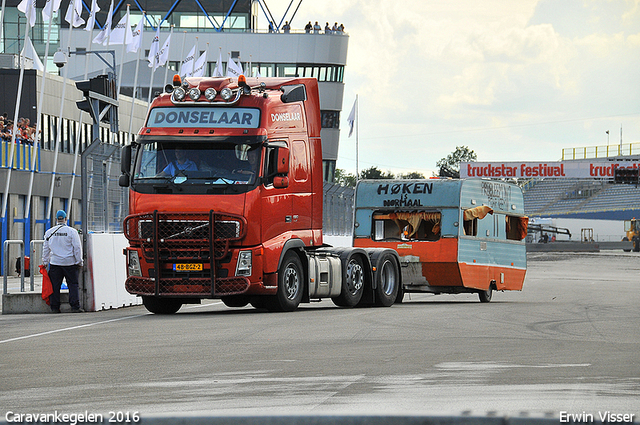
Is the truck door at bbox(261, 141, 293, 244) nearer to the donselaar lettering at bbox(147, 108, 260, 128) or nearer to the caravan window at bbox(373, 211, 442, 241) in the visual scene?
the donselaar lettering at bbox(147, 108, 260, 128)

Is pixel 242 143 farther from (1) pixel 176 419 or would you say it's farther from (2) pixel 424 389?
(1) pixel 176 419


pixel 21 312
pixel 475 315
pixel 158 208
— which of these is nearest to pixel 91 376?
pixel 158 208

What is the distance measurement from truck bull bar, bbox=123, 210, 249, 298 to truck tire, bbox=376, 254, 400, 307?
3927 millimetres

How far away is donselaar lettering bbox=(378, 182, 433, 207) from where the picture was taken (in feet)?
73.0

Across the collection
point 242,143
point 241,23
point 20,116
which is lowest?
point 242,143

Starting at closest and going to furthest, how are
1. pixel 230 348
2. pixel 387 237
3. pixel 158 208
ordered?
pixel 230 348
pixel 158 208
pixel 387 237

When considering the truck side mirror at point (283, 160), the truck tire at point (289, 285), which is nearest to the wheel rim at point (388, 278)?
the truck tire at point (289, 285)

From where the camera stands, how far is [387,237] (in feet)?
74.5

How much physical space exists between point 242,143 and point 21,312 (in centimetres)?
557

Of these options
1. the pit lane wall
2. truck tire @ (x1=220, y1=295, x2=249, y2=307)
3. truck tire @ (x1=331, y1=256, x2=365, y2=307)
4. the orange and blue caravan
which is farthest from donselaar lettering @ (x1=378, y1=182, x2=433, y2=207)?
the pit lane wall

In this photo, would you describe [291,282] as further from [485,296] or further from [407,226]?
[485,296]

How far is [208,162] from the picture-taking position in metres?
15.8

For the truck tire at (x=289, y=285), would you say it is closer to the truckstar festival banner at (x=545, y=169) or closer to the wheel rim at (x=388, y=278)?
the wheel rim at (x=388, y=278)

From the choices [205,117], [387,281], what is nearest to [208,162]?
[205,117]
